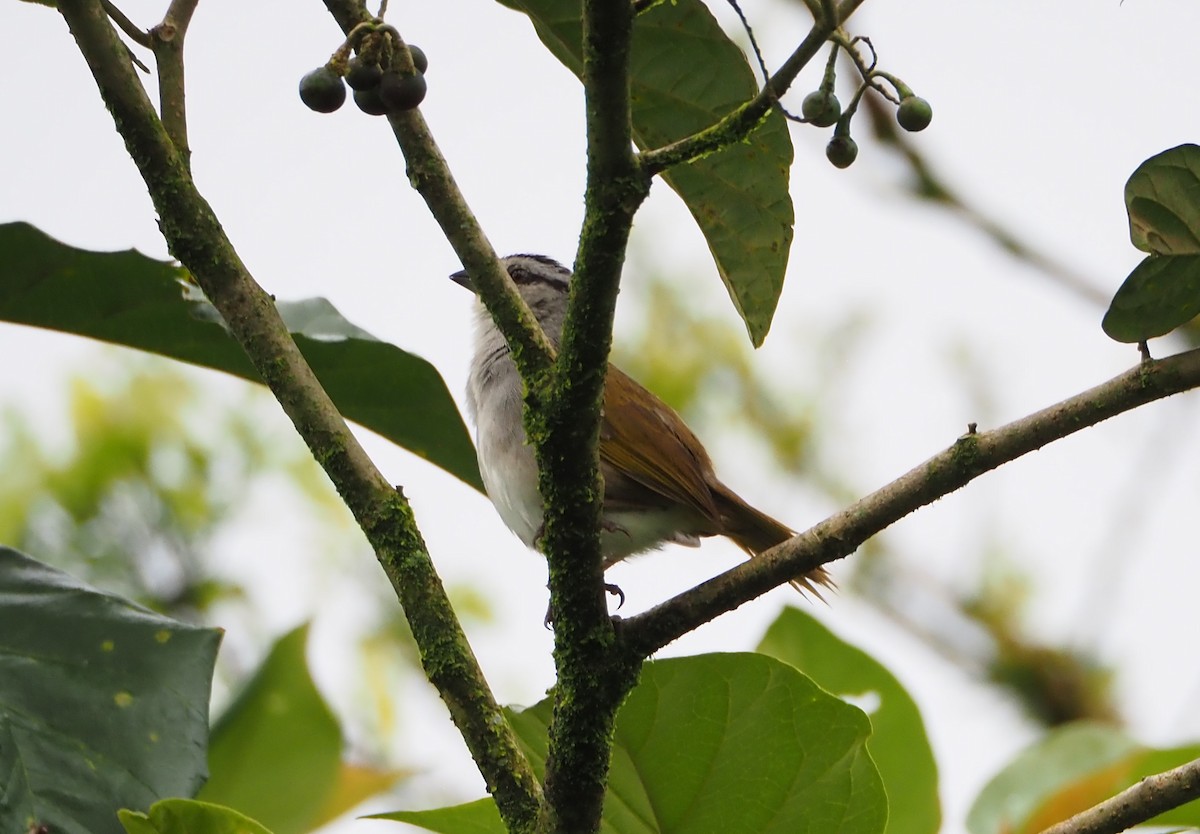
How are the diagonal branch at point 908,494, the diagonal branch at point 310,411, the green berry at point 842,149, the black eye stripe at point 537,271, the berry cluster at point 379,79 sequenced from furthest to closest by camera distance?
the black eye stripe at point 537,271
the green berry at point 842,149
the diagonal branch at point 310,411
the berry cluster at point 379,79
the diagonal branch at point 908,494

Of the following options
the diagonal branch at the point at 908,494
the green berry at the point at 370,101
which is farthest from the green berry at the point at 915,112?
the green berry at the point at 370,101

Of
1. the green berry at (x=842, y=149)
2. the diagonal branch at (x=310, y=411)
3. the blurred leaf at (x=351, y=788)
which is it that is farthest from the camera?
the blurred leaf at (x=351, y=788)

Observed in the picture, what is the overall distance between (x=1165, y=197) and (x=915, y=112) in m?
0.35

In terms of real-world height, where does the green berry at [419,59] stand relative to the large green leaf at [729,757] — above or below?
above

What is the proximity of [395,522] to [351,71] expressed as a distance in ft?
1.90

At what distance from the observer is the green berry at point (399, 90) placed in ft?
5.10

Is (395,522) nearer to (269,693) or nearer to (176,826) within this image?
(176,826)

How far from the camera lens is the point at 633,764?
196cm

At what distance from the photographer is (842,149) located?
1767 millimetres

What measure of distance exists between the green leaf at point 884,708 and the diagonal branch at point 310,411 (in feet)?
2.66

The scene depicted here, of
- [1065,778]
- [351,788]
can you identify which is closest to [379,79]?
[351,788]

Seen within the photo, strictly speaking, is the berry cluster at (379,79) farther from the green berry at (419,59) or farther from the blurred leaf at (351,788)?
the blurred leaf at (351,788)

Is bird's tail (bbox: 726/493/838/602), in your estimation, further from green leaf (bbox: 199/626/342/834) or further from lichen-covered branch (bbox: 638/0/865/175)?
lichen-covered branch (bbox: 638/0/865/175)

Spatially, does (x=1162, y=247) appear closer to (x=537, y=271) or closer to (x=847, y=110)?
(x=847, y=110)
